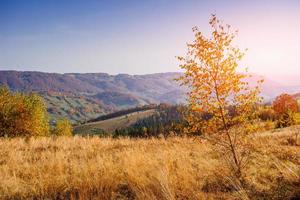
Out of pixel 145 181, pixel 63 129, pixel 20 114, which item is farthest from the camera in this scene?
pixel 63 129

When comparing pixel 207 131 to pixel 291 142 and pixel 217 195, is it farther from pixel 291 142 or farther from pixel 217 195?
pixel 291 142

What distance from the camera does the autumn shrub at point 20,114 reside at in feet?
202

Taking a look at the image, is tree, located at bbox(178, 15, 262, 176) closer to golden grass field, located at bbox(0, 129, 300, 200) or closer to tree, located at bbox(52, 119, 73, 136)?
golden grass field, located at bbox(0, 129, 300, 200)

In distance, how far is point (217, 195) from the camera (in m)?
6.33

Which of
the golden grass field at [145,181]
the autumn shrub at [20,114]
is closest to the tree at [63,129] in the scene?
the autumn shrub at [20,114]

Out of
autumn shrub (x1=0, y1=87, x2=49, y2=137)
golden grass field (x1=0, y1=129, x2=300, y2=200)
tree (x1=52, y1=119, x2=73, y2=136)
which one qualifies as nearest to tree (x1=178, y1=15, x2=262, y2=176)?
golden grass field (x1=0, y1=129, x2=300, y2=200)

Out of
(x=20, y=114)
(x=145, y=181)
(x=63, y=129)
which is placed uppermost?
(x=145, y=181)

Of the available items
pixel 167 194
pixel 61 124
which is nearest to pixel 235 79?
pixel 167 194

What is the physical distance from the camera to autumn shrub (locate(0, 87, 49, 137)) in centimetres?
6172

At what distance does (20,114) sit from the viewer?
212ft

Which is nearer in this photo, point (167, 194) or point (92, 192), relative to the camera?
point (167, 194)

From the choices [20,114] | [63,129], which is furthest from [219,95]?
[63,129]

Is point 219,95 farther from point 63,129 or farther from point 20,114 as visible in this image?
point 63,129

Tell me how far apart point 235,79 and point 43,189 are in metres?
5.82
